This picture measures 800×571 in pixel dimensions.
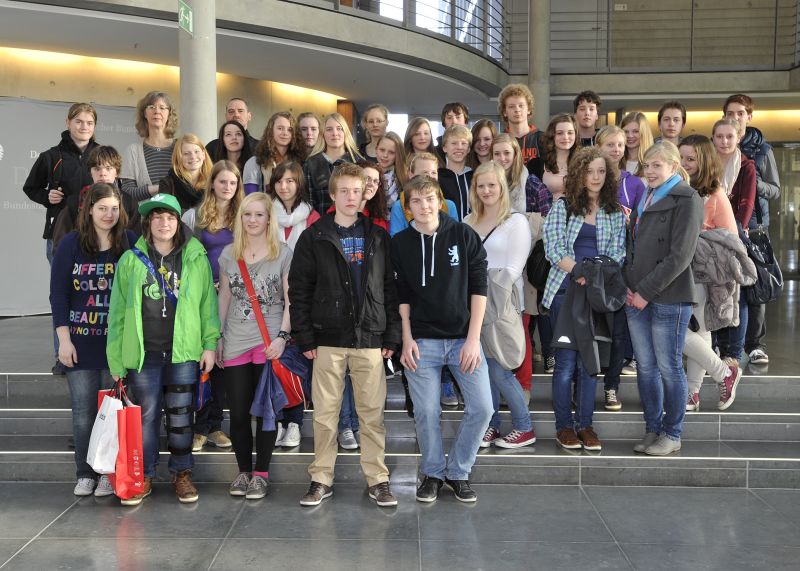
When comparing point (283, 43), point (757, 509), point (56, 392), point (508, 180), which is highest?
point (283, 43)

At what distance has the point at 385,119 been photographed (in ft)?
17.9

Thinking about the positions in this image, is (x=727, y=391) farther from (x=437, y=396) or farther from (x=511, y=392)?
(x=437, y=396)

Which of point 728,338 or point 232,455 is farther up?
point 728,338

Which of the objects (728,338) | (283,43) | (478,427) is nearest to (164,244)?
(478,427)

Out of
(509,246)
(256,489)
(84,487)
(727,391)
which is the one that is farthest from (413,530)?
(727,391)

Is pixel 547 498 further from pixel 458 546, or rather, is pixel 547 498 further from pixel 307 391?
pixel 307 391

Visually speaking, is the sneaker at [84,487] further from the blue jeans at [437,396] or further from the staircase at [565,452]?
the blue jeans at [437,396]

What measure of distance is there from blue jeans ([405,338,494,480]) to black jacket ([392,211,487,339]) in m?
0.08

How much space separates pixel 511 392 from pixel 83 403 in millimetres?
2289

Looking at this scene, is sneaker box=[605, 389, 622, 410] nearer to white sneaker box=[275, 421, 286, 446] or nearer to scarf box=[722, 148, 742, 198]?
scarf box=[722, 148, 742, 198]

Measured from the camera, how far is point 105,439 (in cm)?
388

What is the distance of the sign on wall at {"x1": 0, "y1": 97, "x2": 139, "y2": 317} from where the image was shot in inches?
353

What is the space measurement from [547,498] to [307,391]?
4.57ft

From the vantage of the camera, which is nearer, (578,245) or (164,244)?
(164,244)
